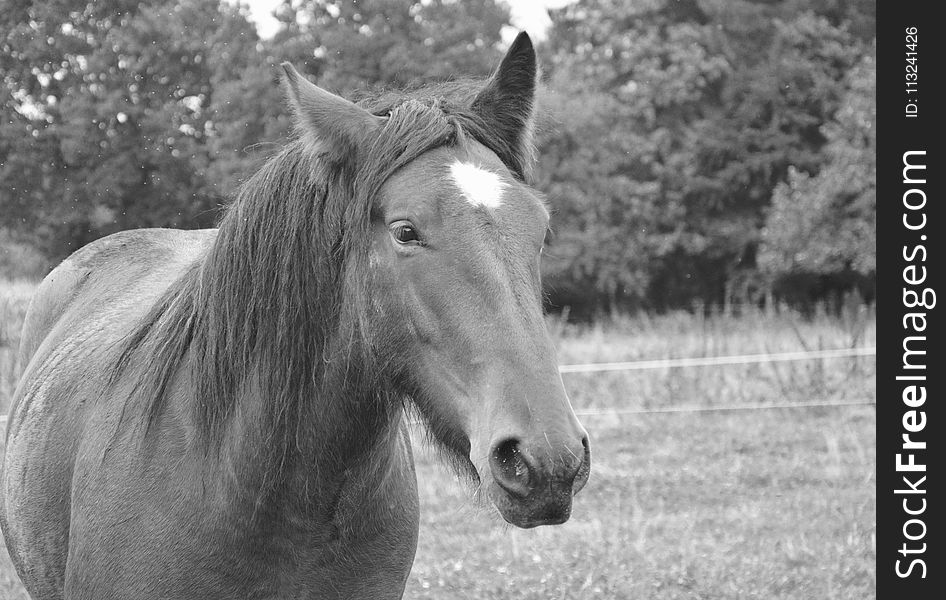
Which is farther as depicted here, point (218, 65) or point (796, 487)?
point (796, 487)

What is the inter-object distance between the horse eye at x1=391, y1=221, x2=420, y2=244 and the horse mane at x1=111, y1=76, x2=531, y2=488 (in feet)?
0.36

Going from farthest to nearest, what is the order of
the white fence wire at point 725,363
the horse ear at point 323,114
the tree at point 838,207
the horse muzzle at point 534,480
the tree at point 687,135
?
the tree at point 687,135 → the tree at point 838,207 → the white fence wire at point 725,363 → the horse ear at point 323,114 → the horse muzzle at point 534,480

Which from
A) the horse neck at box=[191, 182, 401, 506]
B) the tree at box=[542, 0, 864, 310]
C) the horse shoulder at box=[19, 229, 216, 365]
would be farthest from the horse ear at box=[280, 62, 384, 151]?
the tree at box=[542, 0, 864, 310]

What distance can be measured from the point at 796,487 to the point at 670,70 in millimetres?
18439

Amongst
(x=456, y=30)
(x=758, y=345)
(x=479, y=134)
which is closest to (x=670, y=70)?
(x=456, y=30)

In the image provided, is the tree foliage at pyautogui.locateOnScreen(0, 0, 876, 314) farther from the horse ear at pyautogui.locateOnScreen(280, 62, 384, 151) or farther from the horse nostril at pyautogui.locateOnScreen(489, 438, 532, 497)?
the horse nostril at pyautogui.locateOnScreen(489, 438, 532, 497)

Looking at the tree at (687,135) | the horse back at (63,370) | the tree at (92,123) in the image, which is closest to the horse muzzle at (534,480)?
the horse back at (63,370)

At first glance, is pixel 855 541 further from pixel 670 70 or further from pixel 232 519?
pixel 670 70

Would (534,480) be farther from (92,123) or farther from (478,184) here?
(92,123)

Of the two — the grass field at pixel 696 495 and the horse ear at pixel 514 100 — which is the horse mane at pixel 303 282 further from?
the grass field at pixel 696 495

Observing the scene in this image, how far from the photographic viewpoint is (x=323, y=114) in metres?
2.10

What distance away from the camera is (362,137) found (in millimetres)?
2133

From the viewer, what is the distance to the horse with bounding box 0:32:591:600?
1867mm

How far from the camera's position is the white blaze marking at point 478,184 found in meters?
1.96
